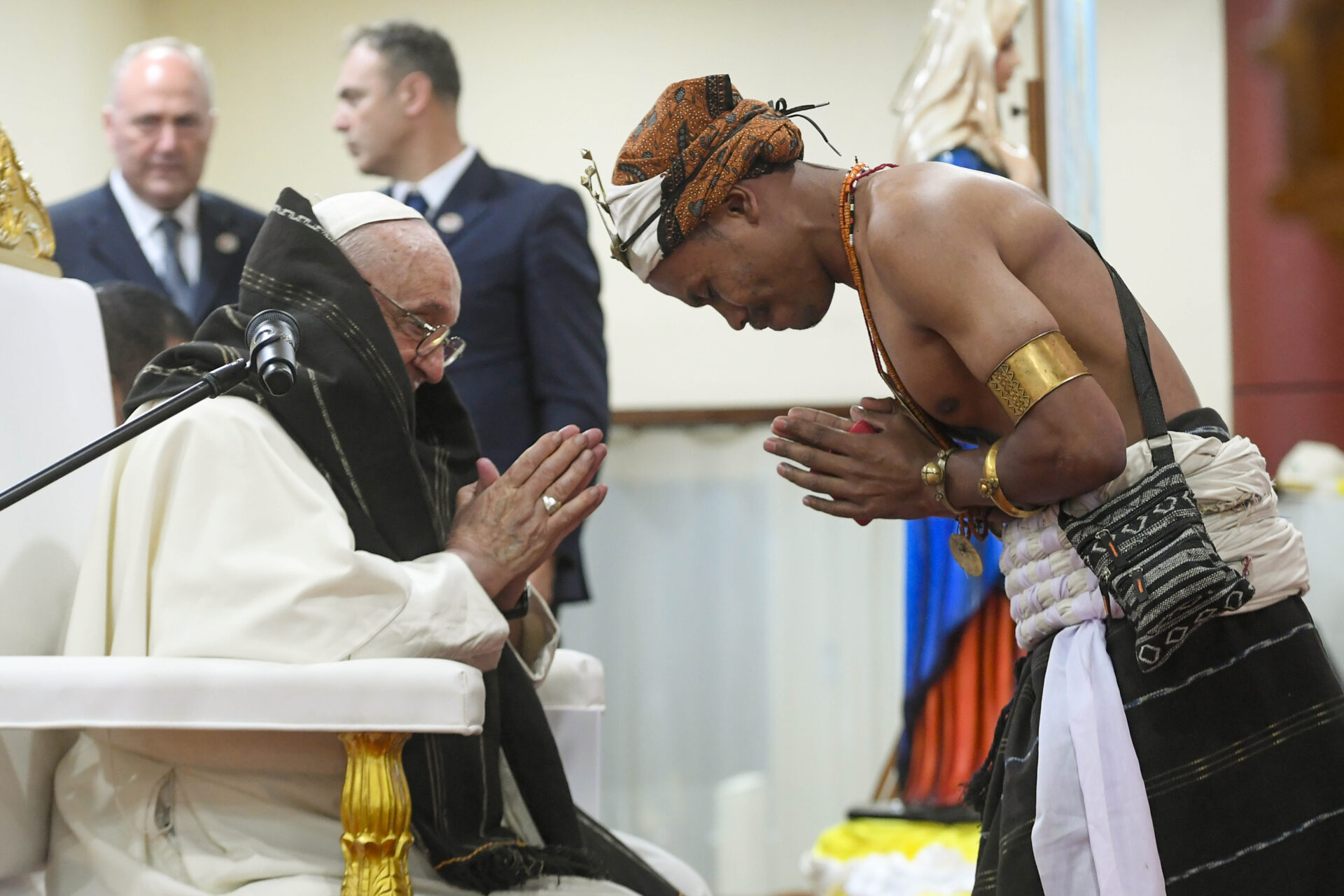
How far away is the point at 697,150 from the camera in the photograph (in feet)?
5.87

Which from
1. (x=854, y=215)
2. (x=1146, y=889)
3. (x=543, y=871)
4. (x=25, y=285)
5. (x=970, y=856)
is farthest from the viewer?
(x=970, y=856)

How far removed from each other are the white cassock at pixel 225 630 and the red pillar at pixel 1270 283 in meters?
1.15

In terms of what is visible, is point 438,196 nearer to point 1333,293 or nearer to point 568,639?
point 568,639

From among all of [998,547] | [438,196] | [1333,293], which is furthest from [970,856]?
[1333,293]

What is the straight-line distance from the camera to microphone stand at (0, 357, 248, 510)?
1472 mm

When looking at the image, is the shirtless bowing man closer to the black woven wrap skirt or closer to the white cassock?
the black woven wrap skirt

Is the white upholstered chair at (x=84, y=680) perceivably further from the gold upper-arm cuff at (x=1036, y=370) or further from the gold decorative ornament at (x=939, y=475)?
the gold upper-arm cuff at (x=1036, y=370)

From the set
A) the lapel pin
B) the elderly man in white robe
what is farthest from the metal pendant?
the lapel pin

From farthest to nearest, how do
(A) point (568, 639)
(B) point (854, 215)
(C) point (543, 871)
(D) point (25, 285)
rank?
1. (A) point (568, 639)
2. (D) point (25, 285)
3. (C) point (543, 871)
4. (B) point (854, 215)

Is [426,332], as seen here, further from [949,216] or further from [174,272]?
[174,272]

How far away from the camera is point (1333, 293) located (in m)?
0.64

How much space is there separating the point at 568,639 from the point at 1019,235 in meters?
4.84

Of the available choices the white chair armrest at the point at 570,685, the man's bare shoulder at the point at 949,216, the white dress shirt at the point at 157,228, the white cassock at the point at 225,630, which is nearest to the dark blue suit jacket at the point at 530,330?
the white dress shirt at the point at 157,228

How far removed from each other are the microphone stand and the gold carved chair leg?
46cm
